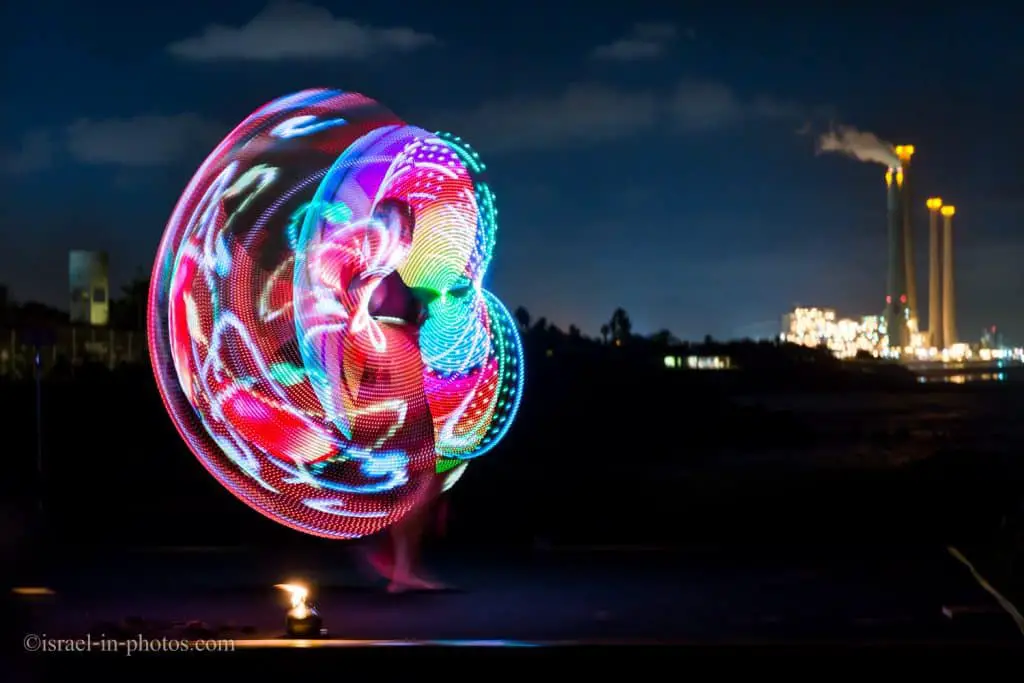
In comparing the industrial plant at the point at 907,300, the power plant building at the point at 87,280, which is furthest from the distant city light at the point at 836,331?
the power plant building at the point at 87,280

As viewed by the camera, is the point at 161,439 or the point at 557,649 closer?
the point at 557,649

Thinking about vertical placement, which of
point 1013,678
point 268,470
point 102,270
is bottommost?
point 1013,678

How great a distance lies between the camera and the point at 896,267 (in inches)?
4776

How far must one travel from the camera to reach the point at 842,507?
18234 millimetres

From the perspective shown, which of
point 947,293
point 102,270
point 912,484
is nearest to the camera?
point 912,484

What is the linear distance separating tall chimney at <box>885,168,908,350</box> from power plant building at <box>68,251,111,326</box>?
93.9 metres

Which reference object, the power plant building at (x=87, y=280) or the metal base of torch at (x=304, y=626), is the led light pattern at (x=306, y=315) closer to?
the metal base of torch at (x=304, y=626)

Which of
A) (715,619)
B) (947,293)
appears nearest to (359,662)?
(715,619)

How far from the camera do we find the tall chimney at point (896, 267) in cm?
12175

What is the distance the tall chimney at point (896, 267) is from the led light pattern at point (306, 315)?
11438 centimetres

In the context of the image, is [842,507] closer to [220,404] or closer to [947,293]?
[220,404]

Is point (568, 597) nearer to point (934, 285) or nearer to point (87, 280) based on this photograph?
point (87, 280)

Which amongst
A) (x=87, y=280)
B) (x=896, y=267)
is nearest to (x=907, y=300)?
(x=896, y=267)

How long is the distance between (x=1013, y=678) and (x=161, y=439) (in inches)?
887
